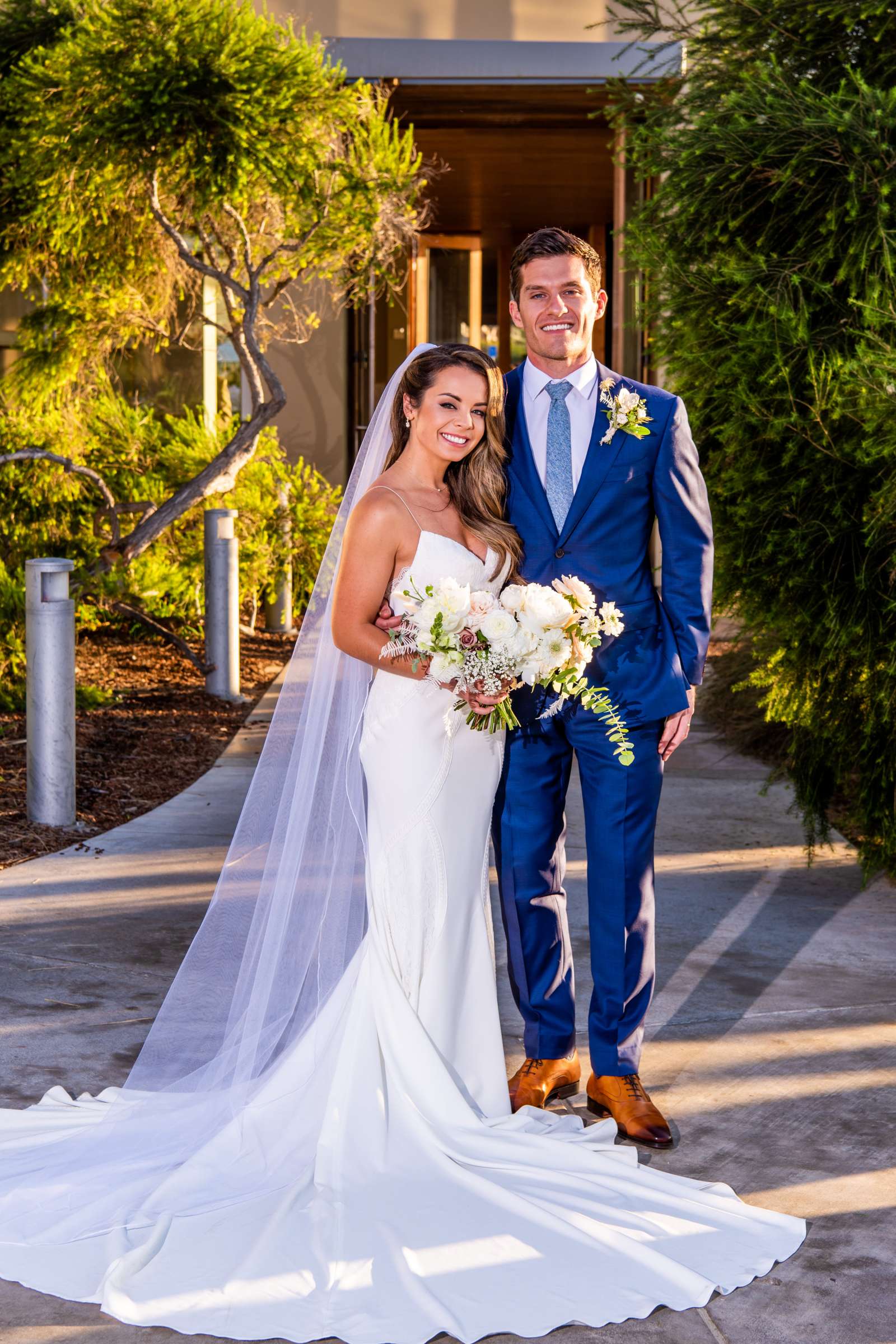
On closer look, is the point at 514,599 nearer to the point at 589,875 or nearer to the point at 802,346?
the point at 589,875

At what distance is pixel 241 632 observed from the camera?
11469mm

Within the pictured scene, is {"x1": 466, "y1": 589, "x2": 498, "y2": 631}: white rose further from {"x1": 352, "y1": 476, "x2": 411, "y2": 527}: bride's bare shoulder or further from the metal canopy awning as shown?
the metal canopy awning

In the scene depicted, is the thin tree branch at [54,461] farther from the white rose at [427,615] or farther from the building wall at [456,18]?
the white rose at [427,615]

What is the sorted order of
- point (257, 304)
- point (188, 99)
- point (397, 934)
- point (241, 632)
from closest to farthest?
point (397, 934) → point (188, 99) → point (257, 304) → point (241, 632)

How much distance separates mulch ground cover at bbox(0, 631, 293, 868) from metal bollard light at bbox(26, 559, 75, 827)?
0.16 metres

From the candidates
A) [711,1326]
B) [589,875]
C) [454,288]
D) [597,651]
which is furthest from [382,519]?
[454,288]

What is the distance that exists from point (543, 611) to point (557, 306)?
829mm

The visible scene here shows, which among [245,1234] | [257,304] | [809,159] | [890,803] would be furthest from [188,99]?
[245,1234]

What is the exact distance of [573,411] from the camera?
12.6 ft

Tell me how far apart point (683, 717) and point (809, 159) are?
2.45 m

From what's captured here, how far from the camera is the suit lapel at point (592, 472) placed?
374 centimetres

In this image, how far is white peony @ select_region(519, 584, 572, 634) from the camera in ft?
11.2

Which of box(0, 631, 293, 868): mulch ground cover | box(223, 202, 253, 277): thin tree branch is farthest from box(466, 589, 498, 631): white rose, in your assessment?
box(223, 202, 253, 277): thin tree branch

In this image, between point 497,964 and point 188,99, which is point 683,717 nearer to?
point 497,964
